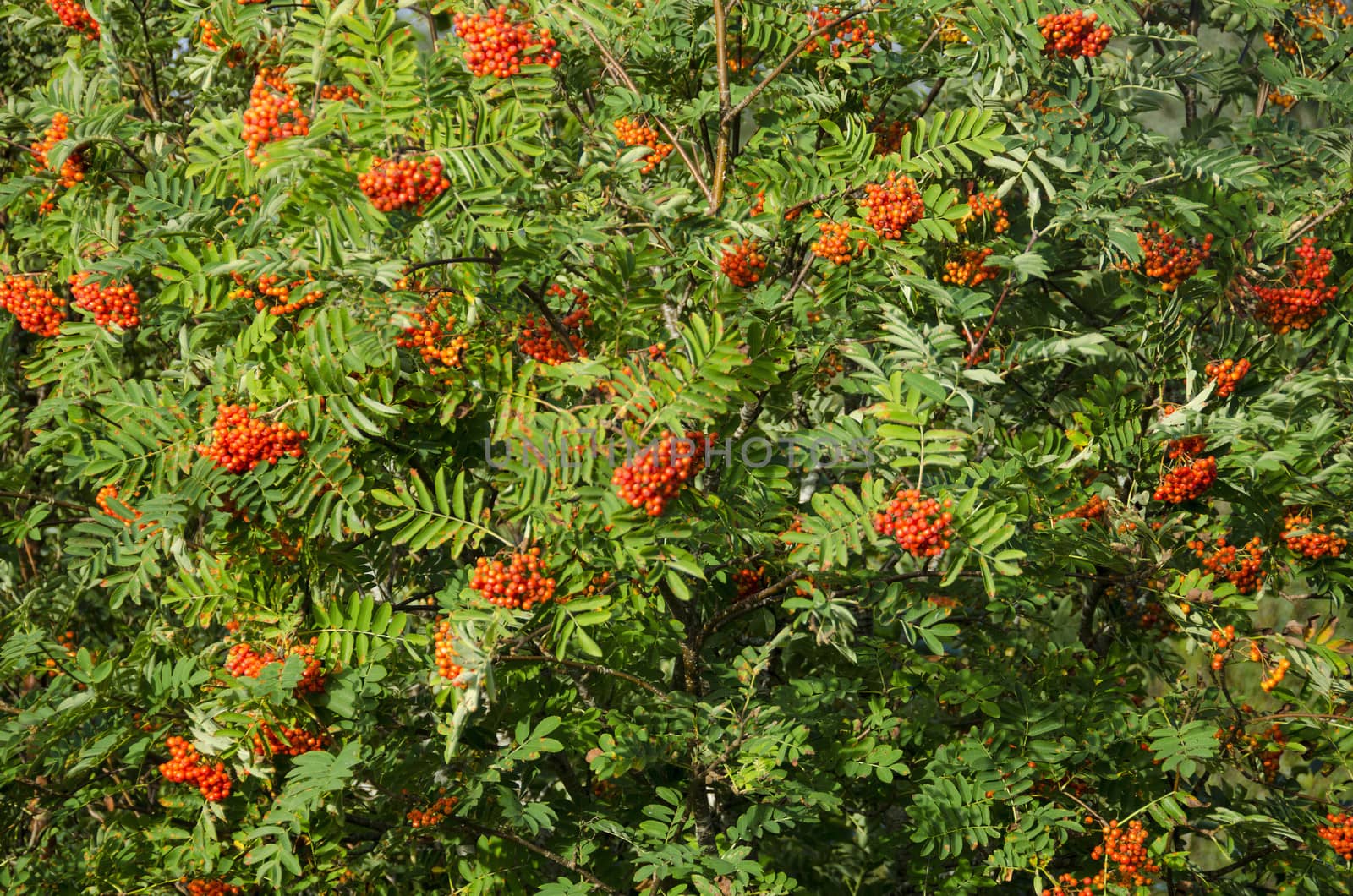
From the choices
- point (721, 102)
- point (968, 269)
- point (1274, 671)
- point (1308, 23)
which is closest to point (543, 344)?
point (721, 102)

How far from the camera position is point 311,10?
375 centimetres

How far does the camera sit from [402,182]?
2.85 metres

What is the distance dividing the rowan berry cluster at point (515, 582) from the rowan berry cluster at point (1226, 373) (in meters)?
2.62

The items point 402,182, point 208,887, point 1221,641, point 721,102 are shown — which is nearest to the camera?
point 402,182

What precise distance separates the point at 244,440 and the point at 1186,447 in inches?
123

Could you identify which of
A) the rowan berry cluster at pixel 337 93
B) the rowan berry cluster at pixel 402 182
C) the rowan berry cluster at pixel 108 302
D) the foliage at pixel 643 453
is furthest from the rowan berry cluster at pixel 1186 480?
the rowan berry cluster at pixel 108 302

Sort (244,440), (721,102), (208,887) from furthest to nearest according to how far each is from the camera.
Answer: (721,102) → (208,887) → (244,440)

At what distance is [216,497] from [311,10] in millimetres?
1647

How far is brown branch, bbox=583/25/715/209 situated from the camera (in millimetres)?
3896

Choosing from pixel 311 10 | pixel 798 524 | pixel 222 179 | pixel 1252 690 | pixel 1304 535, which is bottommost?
pixel 1252 690

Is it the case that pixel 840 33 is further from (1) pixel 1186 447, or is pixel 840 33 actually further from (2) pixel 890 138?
(1) pixel 1186 447

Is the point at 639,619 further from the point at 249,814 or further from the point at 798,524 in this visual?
the point at 249,814

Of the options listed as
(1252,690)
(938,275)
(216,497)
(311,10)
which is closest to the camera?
(216,497)

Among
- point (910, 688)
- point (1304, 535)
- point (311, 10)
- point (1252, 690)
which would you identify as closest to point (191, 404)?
point (311, 10)
